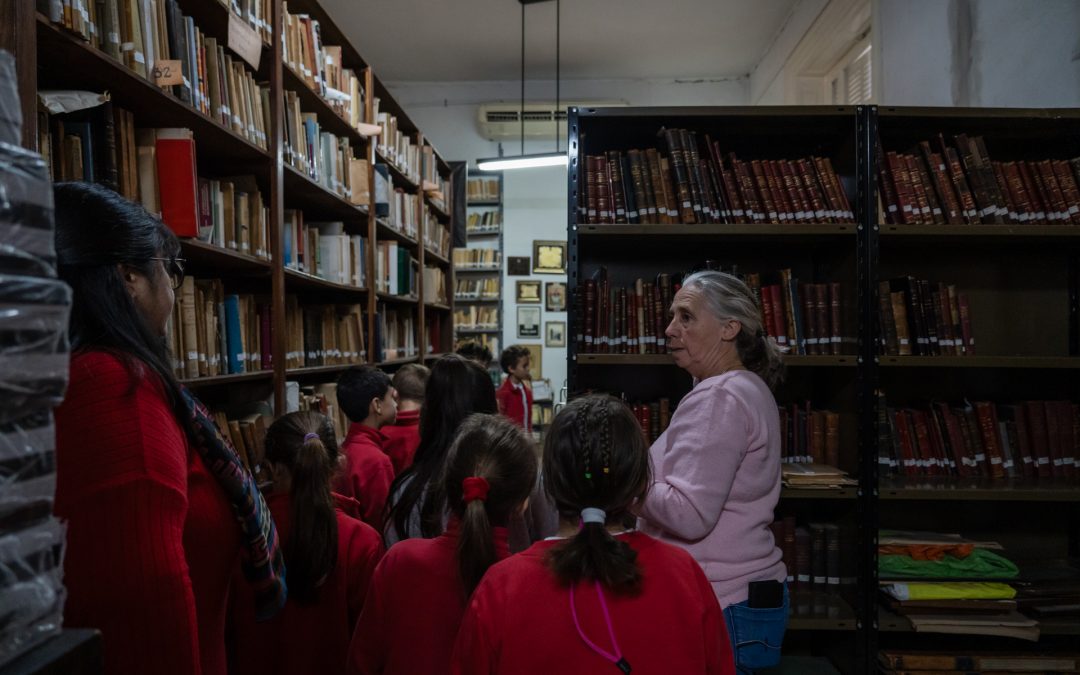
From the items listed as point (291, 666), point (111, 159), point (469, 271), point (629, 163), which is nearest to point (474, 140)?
point (469, 271)

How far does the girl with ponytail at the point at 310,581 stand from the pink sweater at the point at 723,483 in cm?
72

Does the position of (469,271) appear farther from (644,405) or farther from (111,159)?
(111,159)

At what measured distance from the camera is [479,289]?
7.52 m

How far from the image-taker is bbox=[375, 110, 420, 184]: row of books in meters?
4.32

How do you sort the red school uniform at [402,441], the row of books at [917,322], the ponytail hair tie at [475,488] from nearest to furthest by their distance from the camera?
the ponytail hair tie at [475,488], the row of books at [917,322], the red school uniform at [402,441]

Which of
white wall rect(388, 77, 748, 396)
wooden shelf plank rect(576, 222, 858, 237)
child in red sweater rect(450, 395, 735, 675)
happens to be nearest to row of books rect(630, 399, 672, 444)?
wooden shelf plank rect(576, 222, 858, 237)

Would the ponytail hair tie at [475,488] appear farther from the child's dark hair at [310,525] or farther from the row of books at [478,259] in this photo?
the row of books at [478,259]

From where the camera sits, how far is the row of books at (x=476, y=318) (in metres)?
7.50

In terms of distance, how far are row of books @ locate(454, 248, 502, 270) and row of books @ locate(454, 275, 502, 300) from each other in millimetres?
152

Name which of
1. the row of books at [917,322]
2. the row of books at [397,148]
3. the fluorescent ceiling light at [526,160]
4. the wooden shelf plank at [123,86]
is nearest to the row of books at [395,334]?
the row of books at [397,148]

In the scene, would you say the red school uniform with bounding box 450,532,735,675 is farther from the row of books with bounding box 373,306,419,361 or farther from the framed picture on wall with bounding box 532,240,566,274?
the framed picture on wall with bounding box 532,240,566,274

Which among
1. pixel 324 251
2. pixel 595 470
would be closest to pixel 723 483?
pixel 595 470

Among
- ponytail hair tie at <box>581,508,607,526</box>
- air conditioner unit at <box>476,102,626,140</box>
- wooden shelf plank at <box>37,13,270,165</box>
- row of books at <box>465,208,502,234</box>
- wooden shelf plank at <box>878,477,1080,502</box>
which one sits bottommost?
wooden shelf plank at <box>878,477,1080,502</box>

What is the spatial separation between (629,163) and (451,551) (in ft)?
4.90
